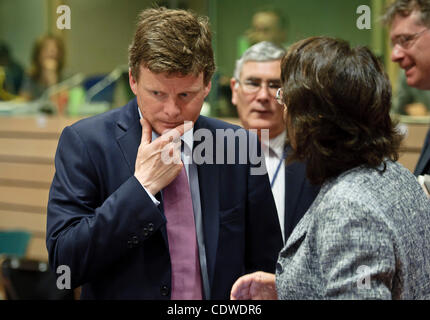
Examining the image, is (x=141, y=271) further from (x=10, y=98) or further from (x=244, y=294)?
(x=10, y=98)

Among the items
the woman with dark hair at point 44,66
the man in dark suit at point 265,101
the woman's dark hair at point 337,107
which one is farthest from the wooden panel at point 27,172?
the woman's dark hair at point 337,107

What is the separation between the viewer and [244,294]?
142 cm

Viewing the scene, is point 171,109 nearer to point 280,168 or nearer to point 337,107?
point 337,107

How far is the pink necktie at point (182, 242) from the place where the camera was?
1395 mm

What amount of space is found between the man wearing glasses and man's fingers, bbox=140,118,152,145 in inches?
49.9

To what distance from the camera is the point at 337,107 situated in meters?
1.20

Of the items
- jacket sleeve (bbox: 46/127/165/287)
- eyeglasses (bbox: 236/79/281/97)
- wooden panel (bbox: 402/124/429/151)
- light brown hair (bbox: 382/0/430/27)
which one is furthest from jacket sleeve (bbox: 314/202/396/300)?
wooden panel (bbox: 402/124/429/151)

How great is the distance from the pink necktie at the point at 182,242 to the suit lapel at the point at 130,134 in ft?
0.11

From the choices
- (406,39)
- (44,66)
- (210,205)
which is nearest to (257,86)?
(406,39)

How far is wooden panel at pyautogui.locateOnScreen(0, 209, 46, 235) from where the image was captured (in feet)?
14.5

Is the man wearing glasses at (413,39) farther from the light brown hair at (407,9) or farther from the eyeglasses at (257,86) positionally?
the eyeglasses at (257,86)

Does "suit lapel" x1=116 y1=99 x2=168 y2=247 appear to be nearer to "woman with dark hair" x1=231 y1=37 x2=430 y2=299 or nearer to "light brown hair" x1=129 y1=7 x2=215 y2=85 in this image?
"light brown hair" x1=129 y1=7 x2=215 y2=85

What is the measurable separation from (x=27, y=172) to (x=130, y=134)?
3.43 m
